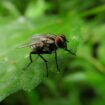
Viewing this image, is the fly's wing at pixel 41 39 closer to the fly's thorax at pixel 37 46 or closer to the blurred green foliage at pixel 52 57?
the fly's thorax at pixel 37 46

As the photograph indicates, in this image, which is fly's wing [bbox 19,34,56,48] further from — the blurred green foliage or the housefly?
the blurred green foliage

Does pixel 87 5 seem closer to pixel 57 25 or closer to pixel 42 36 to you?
pixel 57 25

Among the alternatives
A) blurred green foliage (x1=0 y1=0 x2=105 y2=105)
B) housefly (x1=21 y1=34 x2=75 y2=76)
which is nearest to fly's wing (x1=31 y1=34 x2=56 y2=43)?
housefly (x1=21 y1=34 x2=75 y2=76)

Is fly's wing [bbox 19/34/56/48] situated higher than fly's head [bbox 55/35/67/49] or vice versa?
fly's wing [bbox 19/34/56/48]

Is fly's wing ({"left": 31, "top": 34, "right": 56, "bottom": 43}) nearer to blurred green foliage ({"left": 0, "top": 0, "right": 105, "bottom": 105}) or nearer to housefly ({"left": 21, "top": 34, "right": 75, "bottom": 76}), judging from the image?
housefly ({"left": 21, "top": 34, "right": 75, "bottom": 76})

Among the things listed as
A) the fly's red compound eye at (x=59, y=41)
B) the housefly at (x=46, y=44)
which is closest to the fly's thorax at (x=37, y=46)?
the housefly at (x=46, y=44)

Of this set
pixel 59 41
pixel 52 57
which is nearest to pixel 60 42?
pixel 59 41

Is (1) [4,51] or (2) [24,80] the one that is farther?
(1) [4,51]

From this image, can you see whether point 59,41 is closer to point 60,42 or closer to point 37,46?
point 60,42

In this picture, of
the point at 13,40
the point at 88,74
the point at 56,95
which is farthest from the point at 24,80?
the point at 56,95
